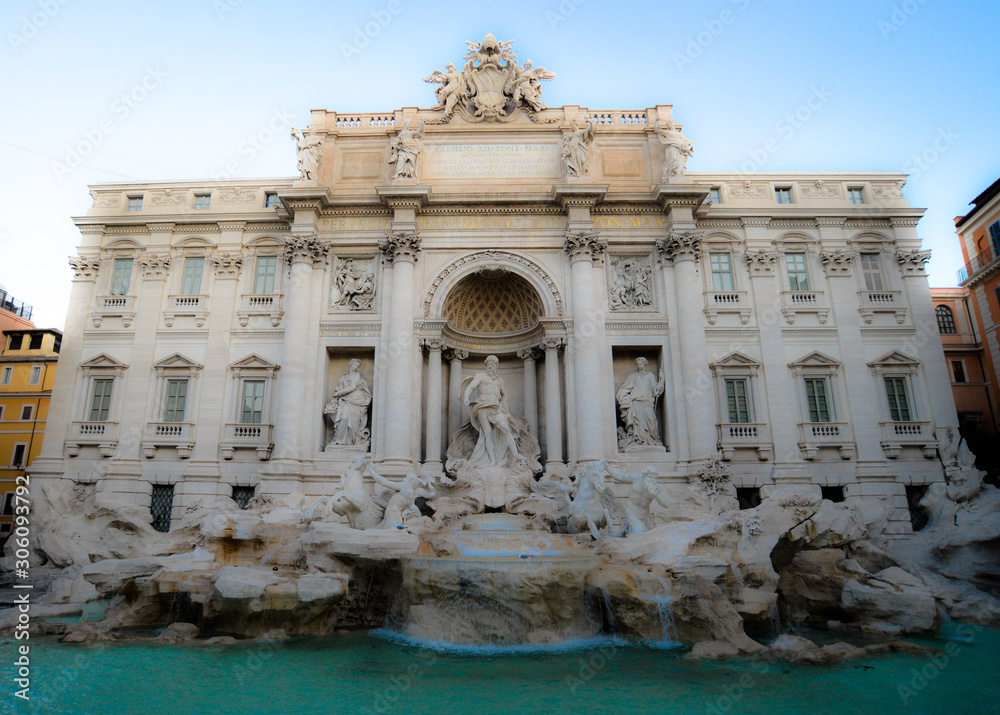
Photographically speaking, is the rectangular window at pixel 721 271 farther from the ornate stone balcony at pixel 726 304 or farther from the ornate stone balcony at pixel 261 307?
the ornate stone balcony at pixel 261 307

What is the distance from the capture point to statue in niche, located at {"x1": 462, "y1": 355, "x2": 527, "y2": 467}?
59.5ft

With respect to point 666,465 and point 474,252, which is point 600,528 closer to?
point 666,465

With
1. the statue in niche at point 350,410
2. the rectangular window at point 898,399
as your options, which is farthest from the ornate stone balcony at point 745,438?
the statue in niche at point 350,410

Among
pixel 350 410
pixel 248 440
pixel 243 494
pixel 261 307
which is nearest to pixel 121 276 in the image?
pixel 261 307

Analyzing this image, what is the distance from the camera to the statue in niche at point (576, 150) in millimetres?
20828

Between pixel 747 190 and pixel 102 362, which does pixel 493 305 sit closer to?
pixel 747 190

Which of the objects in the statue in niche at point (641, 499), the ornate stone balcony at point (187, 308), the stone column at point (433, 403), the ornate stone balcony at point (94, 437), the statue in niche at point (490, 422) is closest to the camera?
the statue in niche at point (641, 499)

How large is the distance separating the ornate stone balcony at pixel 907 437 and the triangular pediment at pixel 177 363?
2287cm

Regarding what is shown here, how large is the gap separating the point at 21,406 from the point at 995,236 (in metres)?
44.4

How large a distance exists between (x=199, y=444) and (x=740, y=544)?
16.5 meters

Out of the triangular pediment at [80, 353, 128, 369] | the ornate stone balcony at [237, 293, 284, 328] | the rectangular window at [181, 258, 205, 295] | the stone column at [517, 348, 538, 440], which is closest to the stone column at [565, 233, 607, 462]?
the stone column at [517, 348, 538, 440]

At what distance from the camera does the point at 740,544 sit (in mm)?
12875

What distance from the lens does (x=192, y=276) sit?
21953mm

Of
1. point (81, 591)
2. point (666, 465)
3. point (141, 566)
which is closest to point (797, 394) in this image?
point (666, 465)
